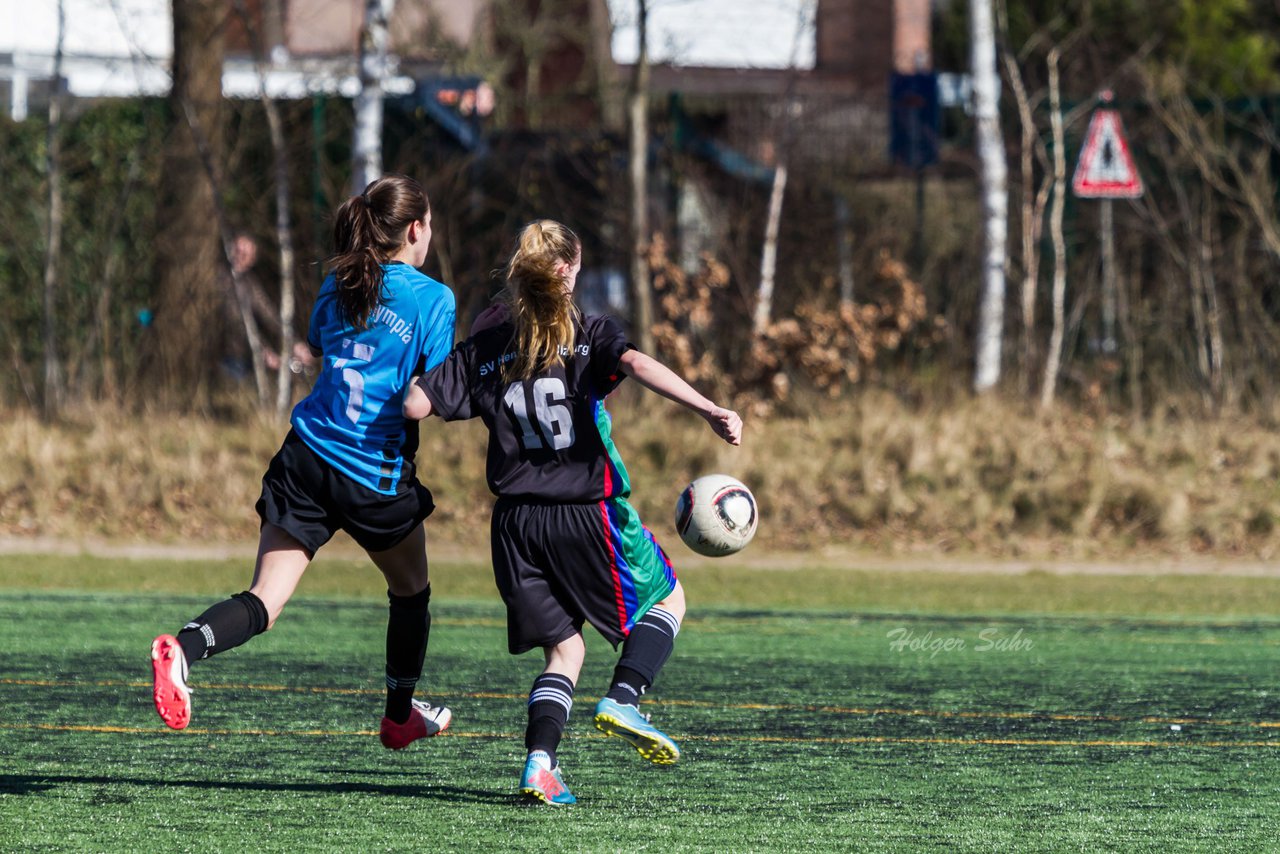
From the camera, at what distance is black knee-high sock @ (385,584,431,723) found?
580 centimetres

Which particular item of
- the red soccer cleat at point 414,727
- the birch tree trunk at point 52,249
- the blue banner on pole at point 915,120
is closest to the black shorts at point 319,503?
the red soccer cleat at point 414,727

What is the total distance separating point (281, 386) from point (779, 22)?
35.0 feet

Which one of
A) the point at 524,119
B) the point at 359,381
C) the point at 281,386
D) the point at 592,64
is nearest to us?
the point at 359,381

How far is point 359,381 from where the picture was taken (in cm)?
543

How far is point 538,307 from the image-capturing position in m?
5.30

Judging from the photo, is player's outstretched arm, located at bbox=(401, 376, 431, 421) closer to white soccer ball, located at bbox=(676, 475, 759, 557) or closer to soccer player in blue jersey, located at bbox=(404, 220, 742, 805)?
soccer player in blue jersey, located at bbox=(404, 220, 742, 805)

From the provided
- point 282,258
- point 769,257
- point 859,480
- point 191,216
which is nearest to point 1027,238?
point 769,257

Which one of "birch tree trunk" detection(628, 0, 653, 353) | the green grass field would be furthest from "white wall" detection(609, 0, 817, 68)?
the green grass field

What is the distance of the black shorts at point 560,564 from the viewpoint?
17.6 ft

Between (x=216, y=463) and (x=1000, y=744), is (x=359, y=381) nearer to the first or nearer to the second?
(x=1000, y=744)

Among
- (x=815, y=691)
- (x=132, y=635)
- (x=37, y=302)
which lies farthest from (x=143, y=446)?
(x=815, y=691)

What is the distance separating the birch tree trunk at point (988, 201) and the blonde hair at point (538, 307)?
11.1 m

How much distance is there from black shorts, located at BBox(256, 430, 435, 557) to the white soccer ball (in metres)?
0.80

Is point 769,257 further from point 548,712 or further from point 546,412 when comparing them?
point 548,712
